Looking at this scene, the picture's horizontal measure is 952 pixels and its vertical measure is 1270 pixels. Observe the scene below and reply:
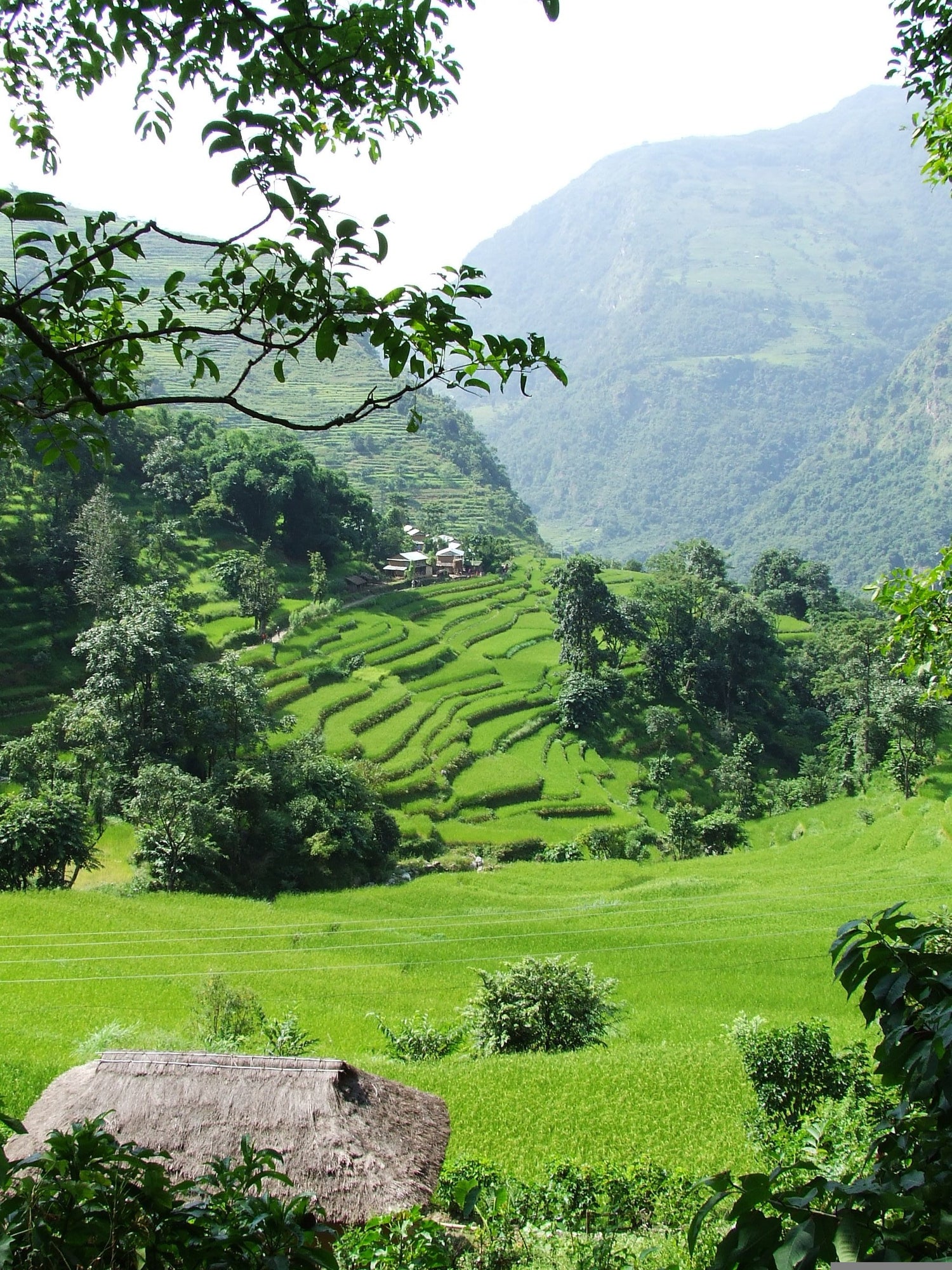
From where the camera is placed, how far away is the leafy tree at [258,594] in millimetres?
36750

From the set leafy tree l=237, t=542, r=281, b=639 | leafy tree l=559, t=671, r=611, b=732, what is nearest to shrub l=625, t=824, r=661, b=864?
leafy tree l=559, t=671, r=611, b=732

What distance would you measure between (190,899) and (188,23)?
19278 mm

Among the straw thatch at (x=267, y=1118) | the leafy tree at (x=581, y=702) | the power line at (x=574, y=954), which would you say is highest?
the leafy tree at (x=581, y=702)

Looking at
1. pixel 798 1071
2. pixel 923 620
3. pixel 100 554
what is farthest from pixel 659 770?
pixel 923 620

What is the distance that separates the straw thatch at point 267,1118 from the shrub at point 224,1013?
12.8ft

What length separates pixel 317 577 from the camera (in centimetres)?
4159

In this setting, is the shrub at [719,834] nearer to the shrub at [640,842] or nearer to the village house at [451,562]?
the shrub at [640,842]

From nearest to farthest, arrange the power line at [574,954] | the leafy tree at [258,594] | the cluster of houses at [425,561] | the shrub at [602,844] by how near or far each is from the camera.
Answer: the power line at [574,954] → the shrub at [602,844] → the leafy tree at [258,594] → the cluster of houses at [425,561]

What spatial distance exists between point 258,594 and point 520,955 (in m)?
23.3

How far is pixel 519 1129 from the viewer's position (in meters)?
9.18

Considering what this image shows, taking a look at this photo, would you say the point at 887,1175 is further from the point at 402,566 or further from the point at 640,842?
the point at 402,566

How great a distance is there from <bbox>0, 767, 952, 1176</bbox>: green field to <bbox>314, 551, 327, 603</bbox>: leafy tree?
66.3 feet

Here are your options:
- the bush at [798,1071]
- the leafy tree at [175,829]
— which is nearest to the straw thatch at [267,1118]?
the bush at [798,1071]

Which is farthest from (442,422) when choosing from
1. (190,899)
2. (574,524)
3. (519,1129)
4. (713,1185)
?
(713,1185)
